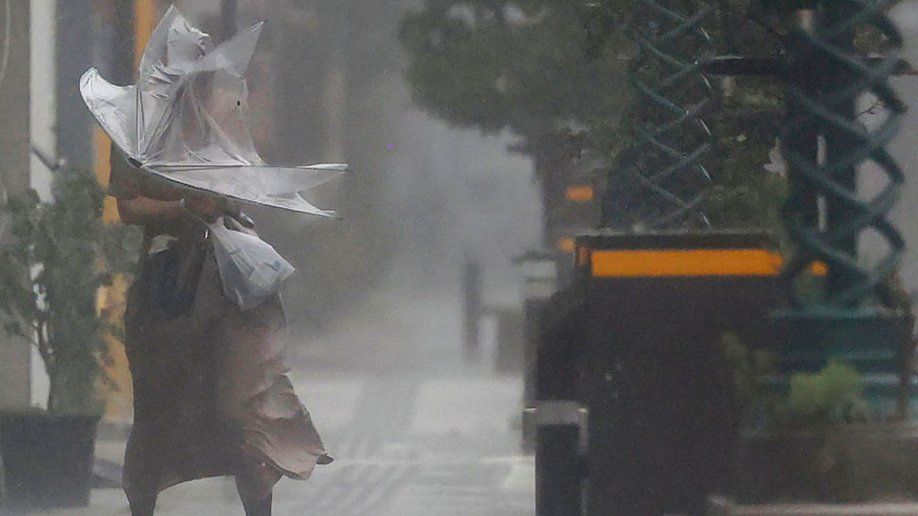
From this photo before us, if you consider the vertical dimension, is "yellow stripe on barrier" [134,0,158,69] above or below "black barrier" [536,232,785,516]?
above

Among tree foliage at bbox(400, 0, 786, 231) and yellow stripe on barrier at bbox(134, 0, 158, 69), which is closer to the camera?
tree foliage at bbox(400, 0, 786, 231)

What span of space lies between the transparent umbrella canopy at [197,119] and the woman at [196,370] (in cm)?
13

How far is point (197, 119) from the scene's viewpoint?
6.30m

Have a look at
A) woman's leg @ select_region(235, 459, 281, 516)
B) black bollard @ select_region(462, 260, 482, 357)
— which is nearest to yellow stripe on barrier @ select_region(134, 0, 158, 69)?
black bollard @ select_region(462, 260, 482, 357)

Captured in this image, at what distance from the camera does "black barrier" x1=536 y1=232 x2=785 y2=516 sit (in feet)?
14.8

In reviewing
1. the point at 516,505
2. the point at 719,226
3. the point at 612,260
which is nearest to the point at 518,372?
the point at 516,505

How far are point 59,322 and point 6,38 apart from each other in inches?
84.2

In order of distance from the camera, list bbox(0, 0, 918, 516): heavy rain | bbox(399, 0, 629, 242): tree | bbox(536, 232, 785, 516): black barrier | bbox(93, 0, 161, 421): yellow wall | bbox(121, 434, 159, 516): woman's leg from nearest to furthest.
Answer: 1. bbox(0, 0, 918, 516): heavy rain
2. bbox(536, 232, 785, 516): black barrier
3. bbox(121, 434, 159, 516): woman's leg
4. bbox(93, 0, 161, 421): yellow wall
5. bbox(399, 0, 629, 242): tree

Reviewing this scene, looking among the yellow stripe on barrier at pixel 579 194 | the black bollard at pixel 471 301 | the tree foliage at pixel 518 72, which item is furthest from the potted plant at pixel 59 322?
the yellow stripe on barrier at pixel 579 194

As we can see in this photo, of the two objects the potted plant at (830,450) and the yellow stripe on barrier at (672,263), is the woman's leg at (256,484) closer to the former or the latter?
the yellow stripe on barrier at (672,263)

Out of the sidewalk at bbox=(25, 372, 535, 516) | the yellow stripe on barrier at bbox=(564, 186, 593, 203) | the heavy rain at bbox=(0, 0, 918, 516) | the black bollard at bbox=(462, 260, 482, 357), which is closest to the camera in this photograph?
the heavy rain at bbox=(0, 0, 918, 516)

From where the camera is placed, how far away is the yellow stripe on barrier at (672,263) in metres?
4.51

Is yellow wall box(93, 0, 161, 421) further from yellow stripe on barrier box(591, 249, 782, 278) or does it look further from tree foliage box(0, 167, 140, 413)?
yellow stripe on barrier box(591, 249, 782, 278)

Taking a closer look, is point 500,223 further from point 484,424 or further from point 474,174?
point 484,424
